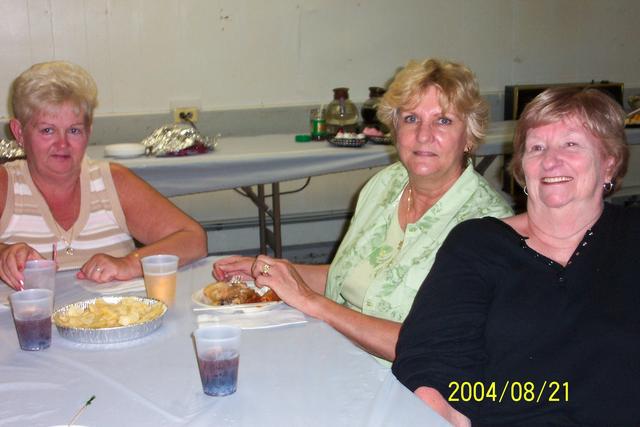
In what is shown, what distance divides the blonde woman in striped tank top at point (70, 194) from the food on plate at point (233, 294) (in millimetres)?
327

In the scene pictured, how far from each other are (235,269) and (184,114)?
8.64 feet

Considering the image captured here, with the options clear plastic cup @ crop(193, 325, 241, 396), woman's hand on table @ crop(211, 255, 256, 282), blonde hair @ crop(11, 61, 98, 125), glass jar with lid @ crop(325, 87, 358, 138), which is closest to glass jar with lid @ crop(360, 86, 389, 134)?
glass jar with lid @ crop(325, 87, 358, 138)

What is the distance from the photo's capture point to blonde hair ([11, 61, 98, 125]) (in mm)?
2039

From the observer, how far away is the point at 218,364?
47.3 inches

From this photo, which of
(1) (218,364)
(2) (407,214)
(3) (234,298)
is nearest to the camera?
(1) (218,364)

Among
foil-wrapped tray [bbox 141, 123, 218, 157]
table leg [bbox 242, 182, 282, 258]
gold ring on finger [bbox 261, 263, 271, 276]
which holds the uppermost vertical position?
foil-wrapped tray [bbox 141, 123, 218, 157]

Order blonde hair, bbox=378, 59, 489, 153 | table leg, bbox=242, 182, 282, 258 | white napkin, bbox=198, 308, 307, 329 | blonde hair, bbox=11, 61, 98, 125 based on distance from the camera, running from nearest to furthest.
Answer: white napkin, bbox=198, 308, 307, 329 < blonde hair, bbox=378, 59, 489, 153 < blonde hair, bbox=11, 61, 98, 125 < table leg, bbox=242, 182, 282, 258

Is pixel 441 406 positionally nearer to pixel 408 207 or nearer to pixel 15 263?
pixel 408 207

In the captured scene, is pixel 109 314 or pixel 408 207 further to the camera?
pixel 408 207

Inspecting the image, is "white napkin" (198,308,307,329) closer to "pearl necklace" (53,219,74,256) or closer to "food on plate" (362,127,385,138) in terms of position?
"pearl necklace" (53,219,74,256)

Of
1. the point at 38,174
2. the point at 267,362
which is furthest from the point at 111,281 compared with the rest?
the point at 267,362

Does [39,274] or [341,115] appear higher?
[341,115]

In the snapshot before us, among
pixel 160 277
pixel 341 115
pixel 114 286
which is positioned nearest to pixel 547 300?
pixel 160 277
